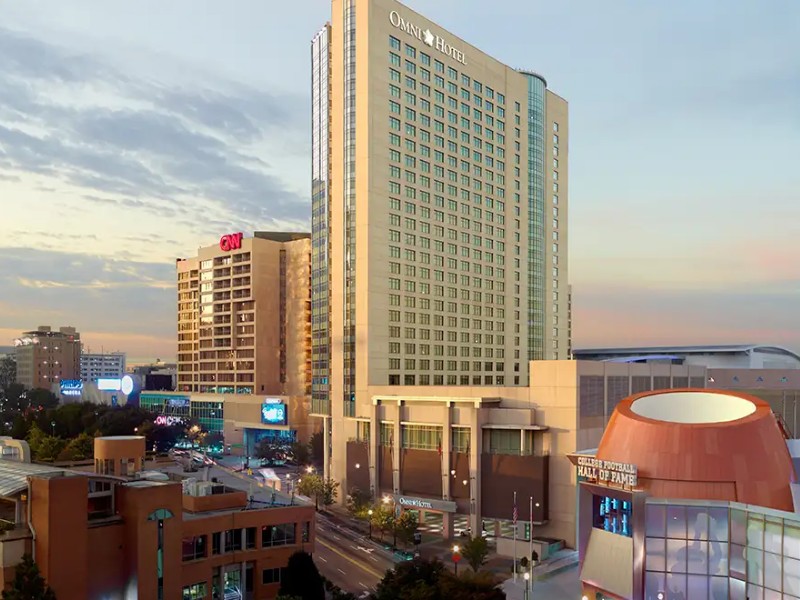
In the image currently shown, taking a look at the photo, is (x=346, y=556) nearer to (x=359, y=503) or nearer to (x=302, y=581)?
(x=359, y=503)

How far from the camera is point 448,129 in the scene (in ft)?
455

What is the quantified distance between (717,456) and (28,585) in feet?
161

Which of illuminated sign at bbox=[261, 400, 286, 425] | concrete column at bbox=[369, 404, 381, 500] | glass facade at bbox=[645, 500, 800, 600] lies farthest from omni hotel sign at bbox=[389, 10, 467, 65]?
glass facade at bbox=[645, 500, 800, 600]

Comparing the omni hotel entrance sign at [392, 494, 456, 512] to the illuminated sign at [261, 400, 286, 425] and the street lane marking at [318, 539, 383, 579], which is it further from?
the illuminated sign at [261, 400, 286, 425]

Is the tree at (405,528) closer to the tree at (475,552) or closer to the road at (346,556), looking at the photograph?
the road at (346,556)

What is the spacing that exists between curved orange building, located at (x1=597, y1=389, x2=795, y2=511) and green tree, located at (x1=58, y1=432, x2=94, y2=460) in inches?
3712

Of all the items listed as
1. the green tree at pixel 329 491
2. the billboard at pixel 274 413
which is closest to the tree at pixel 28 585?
the green tree at pixel 329 491

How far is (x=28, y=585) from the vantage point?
50.6 meters

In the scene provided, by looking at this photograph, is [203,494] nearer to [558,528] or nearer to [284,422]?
[558,528]

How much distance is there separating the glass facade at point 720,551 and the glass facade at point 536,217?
372ft

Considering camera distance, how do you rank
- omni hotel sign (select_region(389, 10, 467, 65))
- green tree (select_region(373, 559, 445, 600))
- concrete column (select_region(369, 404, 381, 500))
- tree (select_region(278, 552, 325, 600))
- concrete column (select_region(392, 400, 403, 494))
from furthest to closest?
omni hotel sign (select_region(389, 10, 467, 65)), concrete column (select_region(369, 404, 381, 500)), concrete column (select_region(392, 400, 403, 494)), tree (select_region(278, 552, 325, 600)), green tree (select_region(373, 559, 445, 600))

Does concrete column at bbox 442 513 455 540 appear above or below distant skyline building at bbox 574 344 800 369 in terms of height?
below

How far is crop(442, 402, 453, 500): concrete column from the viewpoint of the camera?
322 feet

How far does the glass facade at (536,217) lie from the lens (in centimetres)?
16175
